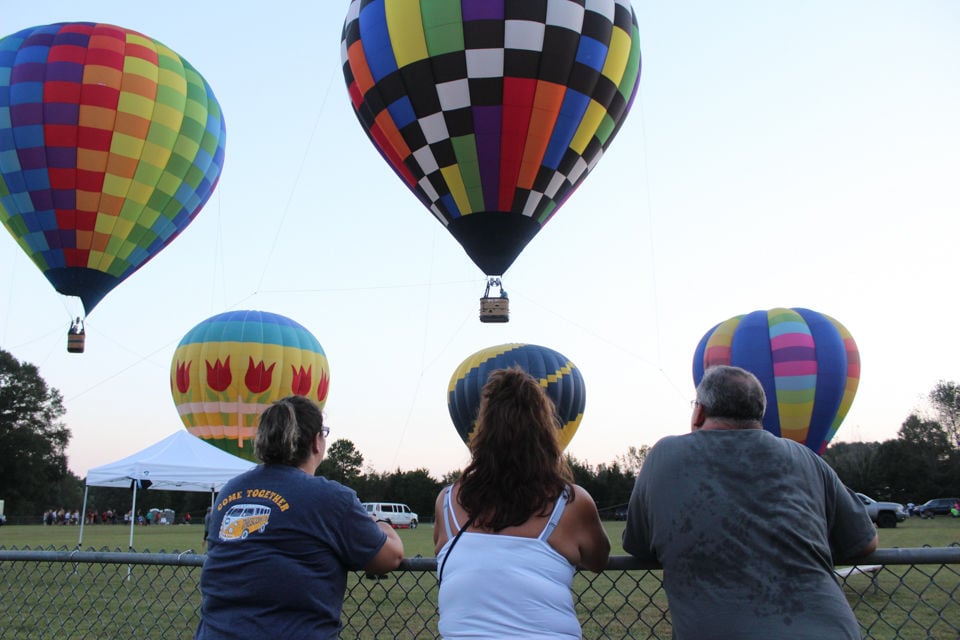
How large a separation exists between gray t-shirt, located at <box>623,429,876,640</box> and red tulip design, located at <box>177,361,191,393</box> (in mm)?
18971

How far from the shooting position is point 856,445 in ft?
206

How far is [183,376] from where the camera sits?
769 inches

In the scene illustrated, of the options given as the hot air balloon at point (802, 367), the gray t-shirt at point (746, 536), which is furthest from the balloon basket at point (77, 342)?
the gray t-shirt at point (746, 536)

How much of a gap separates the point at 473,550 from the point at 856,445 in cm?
6856

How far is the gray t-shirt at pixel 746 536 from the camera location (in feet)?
5.94

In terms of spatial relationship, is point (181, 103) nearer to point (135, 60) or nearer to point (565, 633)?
point (135, 60)

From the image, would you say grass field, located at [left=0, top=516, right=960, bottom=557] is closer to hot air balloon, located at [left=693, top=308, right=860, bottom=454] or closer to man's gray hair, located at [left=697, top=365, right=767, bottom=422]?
hot air balloon, located at [left=693, top=308, right=860, bottom=454]

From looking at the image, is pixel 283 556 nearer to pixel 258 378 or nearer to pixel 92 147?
pixel 92 147

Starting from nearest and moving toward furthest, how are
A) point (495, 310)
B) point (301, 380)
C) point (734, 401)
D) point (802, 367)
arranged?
1. point (734, 401)
2. point (495, 310)
3. point (802, 367)
4. point (301, 380)

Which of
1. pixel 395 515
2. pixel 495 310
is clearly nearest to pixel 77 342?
pixel 495 310

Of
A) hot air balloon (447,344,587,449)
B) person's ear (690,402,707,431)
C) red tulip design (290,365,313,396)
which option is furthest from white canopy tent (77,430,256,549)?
hot air balloon (447,344,587,449)

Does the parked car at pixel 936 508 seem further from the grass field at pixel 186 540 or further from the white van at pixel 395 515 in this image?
the white van at pixel 395 515

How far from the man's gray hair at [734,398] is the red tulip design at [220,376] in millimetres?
18090

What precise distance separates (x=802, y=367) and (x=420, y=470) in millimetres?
38909
